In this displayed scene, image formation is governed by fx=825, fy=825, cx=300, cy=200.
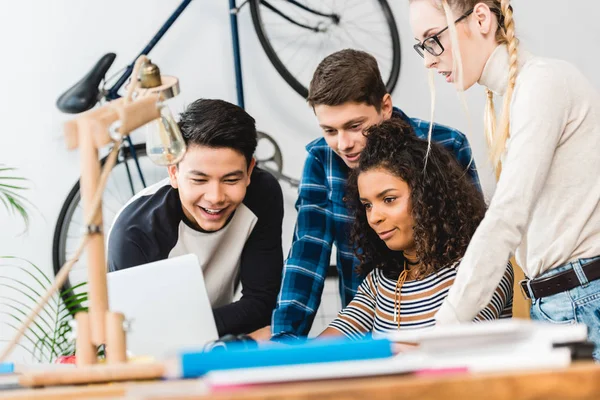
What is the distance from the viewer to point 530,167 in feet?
3.88

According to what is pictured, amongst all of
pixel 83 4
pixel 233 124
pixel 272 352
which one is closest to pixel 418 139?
pixel 233 124

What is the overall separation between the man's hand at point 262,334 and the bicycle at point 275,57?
3.76 ft

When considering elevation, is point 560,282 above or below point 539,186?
below

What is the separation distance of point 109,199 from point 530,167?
2.02m

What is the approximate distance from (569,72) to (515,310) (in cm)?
111

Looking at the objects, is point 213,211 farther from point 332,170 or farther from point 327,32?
point 327,32

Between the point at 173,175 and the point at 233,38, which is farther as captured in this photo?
the point at 233,38

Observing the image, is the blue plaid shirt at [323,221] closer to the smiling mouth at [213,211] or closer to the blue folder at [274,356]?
the smiling mouth at [213,211]

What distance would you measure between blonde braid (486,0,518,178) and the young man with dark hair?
63 centimetres

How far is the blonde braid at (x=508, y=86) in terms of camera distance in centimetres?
132

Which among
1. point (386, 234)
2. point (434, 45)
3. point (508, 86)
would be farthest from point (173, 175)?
point (508, 86)

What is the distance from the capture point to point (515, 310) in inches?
88.6

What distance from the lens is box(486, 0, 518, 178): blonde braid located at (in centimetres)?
132

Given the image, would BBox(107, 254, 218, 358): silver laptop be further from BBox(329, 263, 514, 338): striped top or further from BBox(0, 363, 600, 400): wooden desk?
BBox(0, 363, 600, 400): wooden desk
